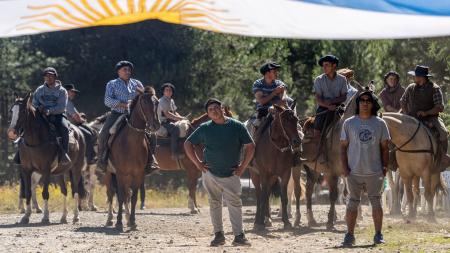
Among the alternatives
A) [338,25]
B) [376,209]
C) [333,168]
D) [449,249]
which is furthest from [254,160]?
[338,25]

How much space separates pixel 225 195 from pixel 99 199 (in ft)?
51.3

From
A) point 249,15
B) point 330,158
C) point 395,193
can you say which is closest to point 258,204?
point 330,158

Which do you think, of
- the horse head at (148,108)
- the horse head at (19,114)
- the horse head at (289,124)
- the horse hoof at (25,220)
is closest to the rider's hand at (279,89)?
the horse head at (289,124)

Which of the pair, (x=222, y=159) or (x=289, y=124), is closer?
(x=222, y=159)

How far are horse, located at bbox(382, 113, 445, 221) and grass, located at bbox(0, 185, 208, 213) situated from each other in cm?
1023

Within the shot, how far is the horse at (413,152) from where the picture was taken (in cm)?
1681

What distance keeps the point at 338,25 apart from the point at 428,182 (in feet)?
47.2

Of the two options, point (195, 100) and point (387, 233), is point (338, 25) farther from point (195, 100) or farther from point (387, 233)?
→ point (195, 100)

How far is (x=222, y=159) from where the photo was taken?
505 inches

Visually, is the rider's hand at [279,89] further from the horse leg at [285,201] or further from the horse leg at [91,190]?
the horse leg at [91,190]

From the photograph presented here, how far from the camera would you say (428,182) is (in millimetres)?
17703

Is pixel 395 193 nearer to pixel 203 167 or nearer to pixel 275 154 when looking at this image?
pixel 275 154

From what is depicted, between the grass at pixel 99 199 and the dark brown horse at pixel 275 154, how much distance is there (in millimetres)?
9372

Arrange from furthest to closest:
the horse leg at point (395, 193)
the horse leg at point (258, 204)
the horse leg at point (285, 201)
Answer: the horse leg at point (395, 193) < the horse leg at point (285, 201) < the horse leg at point (258, 204)
